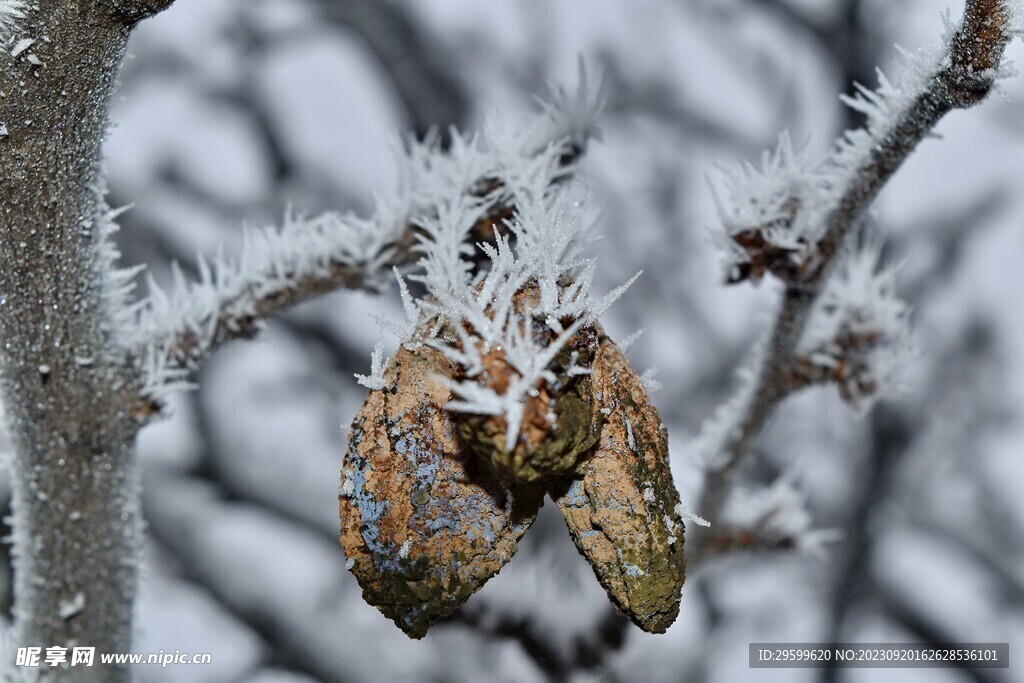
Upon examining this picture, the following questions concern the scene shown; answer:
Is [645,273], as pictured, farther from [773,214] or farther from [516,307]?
[516,307]

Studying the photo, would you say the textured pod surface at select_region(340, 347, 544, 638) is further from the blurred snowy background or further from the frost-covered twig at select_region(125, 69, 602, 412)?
the blurred snowy background

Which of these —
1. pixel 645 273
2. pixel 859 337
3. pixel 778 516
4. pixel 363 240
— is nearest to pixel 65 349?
pixel 363 240

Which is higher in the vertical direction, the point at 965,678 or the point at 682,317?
the point at 682,317

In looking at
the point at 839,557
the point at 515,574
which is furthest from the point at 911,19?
the point at 515,574

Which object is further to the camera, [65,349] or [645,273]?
[645,273]

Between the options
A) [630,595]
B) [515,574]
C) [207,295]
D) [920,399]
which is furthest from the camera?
[920,399]

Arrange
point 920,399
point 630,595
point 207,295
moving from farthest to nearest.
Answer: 1. point 920,399
2. point 207,295
3. point 630,595

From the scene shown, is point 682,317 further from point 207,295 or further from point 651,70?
point 207,295
